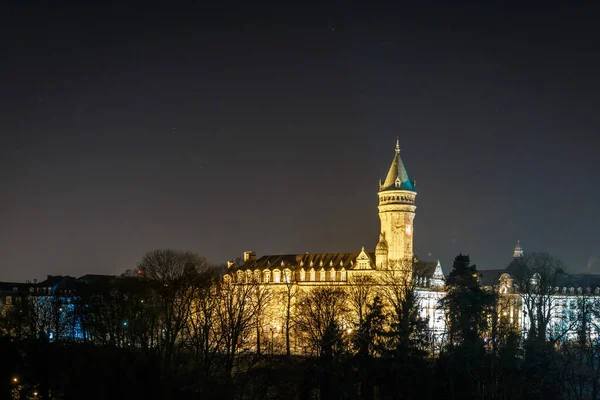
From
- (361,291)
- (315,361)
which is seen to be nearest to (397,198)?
(361,291)

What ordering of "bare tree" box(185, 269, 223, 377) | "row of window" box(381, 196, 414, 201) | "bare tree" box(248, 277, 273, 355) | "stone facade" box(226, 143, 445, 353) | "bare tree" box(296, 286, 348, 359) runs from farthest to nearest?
"row of window" box(381, 196, 414, 201) → "stone facade" box(226, 143, 445, 353) → "bare tree" box(248, 277, 273, 355) → "bare tree" box(296, 286, 348, 359) → "bare tree" box(185, 269, 223, 377)

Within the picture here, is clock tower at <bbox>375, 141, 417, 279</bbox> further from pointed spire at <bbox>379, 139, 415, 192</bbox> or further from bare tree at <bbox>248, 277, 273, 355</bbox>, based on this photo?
bare tree at <bbox>248, 277, 273, 355</bbox>

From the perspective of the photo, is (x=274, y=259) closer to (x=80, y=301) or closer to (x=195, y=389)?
(x=80, y=301)

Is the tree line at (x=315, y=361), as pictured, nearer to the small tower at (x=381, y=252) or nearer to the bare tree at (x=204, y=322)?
the bare tree at (x=204, y=322)

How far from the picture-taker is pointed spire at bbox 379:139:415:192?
11938cm

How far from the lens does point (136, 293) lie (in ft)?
275

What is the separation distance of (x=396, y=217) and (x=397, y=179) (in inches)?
216

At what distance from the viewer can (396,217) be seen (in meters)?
119

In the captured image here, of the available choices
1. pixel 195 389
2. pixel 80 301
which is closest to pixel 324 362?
pixel 195 389

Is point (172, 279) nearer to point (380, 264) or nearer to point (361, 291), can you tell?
point (361, 291)

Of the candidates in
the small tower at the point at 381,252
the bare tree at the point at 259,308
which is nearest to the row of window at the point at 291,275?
the bare tree at the point at 259,308

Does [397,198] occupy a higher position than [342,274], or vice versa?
[397,198]

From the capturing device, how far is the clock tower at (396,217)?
118375 mm

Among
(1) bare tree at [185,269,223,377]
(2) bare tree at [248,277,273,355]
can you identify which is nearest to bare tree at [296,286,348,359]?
(2) bare tree at [248,277,273,355]
